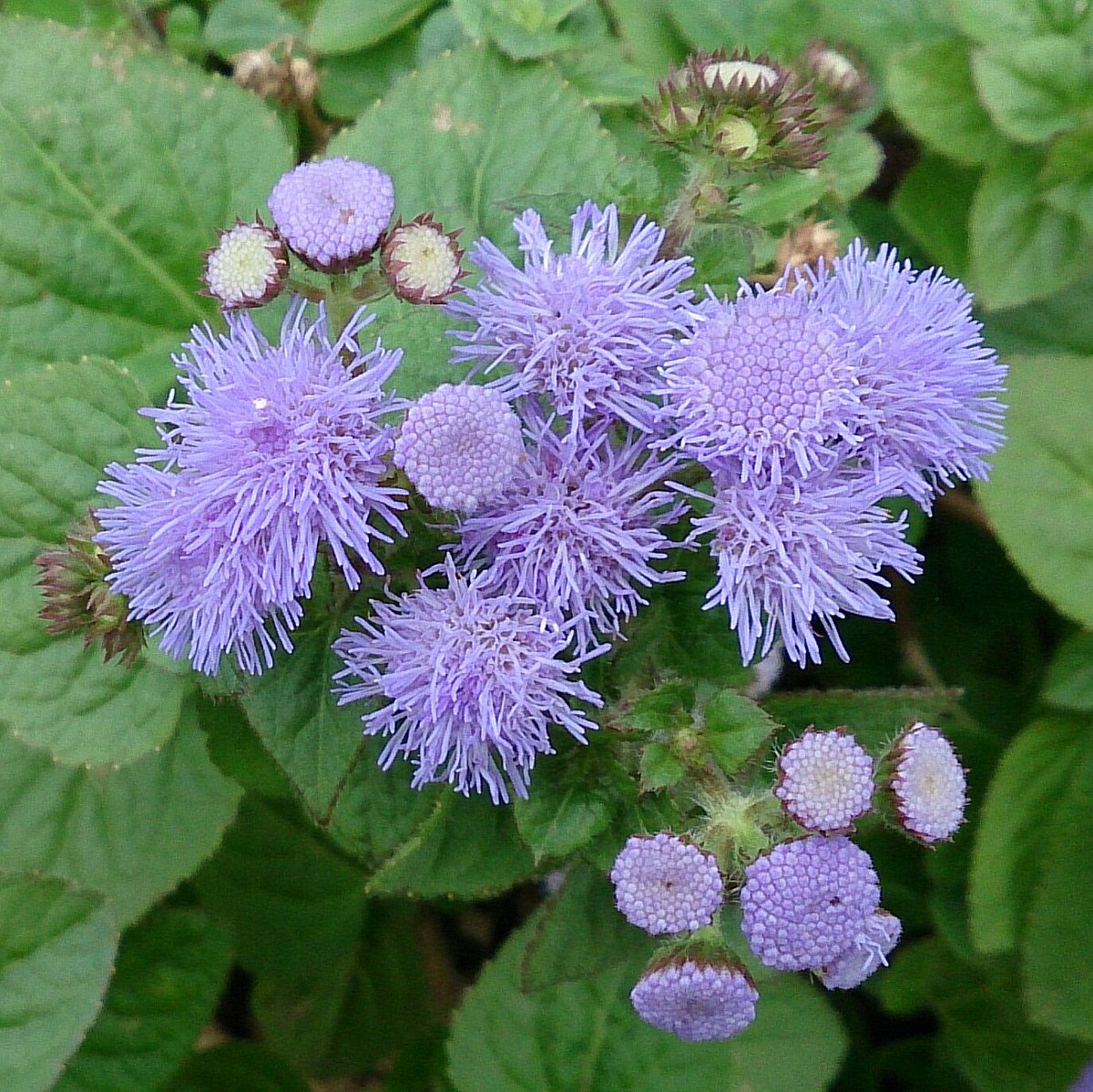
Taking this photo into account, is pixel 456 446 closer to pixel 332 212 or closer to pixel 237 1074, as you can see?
pixel 332 212

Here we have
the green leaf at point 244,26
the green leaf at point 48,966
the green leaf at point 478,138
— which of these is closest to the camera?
the green leaf at point 48,966

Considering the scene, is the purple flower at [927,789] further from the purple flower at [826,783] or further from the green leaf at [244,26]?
the green leaf at [244,26]

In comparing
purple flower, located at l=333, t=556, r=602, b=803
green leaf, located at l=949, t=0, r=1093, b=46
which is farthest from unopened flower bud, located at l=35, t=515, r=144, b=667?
green leaf, located at l=949, t=0, r=1093, b=46

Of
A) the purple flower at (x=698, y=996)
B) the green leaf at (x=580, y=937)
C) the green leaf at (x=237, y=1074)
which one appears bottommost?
the green leaf at (x=237, y=1074)

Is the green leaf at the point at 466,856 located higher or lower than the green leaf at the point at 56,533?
lower

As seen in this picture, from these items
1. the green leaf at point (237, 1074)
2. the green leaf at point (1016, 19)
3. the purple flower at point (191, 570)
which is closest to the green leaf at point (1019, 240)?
the green leaf at point (1016, 19)

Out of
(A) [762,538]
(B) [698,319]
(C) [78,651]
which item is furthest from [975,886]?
(C) [78,651]

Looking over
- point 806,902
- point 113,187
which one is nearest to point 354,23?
point 113,187
